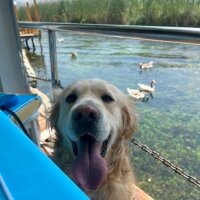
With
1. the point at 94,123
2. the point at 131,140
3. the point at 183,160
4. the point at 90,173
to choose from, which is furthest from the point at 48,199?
the point at 183,160

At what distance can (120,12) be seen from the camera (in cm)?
901

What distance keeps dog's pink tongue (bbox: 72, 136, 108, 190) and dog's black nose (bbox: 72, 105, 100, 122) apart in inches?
6.9

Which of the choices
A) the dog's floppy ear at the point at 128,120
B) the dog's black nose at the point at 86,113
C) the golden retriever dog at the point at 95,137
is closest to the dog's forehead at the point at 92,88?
the golden retriever dog at the point at 95,137

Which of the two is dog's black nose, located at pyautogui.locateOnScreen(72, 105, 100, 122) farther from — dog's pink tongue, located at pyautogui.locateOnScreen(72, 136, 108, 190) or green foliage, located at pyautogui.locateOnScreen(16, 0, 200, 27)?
green foliage, located at pyautogui.locateOnScreen(16, 0, 200, 27)

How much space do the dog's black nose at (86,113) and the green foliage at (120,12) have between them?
6.57 metres

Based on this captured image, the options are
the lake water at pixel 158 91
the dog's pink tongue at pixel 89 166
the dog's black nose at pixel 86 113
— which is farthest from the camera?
the lake water at pixel 158 91

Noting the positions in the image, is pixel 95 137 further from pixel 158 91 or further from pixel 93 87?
pixel 158 91

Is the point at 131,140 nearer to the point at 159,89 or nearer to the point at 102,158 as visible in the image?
the point at 102,158

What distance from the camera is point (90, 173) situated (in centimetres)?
179

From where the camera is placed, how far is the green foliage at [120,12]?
8148 millimetres

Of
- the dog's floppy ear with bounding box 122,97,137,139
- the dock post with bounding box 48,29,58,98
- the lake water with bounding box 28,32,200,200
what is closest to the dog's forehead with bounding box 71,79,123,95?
the dog's floppy ear with bounding box 122,97,137,139

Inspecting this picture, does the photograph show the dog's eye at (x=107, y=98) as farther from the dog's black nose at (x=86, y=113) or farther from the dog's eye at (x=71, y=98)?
the dog's black nose at (x=86, y=113)

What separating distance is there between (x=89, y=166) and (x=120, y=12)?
7.83 m

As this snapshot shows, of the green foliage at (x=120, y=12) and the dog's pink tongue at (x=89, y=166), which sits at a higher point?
the dog's pink tongue at (x=89, y=166)
